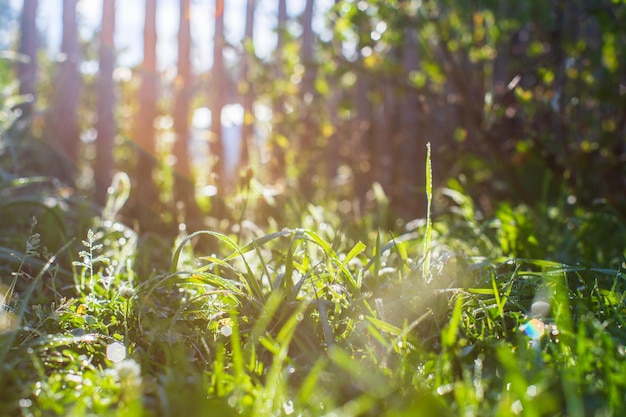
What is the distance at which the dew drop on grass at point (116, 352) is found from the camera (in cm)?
132

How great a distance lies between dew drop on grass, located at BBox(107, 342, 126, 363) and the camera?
1.32 meters

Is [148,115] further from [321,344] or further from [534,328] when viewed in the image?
[534,328]

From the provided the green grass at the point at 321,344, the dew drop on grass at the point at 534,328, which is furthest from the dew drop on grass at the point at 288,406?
the dew drop on grass at the point at 534,328

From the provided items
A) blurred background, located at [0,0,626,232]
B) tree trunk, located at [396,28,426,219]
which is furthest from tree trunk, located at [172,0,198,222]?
tree trunk, located at [396,28,426,219]

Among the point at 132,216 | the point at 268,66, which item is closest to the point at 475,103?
the point at 268,66

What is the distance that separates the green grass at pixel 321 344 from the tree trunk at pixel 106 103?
1837 millimetres

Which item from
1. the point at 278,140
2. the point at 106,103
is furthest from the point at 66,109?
the point at 278,140

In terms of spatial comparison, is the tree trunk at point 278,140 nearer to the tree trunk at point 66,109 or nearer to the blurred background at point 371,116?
the blurred background at point 371,116

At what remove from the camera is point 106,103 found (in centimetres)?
386

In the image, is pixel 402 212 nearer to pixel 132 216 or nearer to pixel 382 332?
pixel 132 216

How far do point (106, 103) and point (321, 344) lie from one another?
9.59ft

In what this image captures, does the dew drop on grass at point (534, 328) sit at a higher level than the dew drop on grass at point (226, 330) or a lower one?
higher

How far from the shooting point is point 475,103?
336 centimetres

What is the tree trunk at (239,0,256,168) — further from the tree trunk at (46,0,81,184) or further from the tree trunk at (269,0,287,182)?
the tree trunk at (46,0,81,184)
